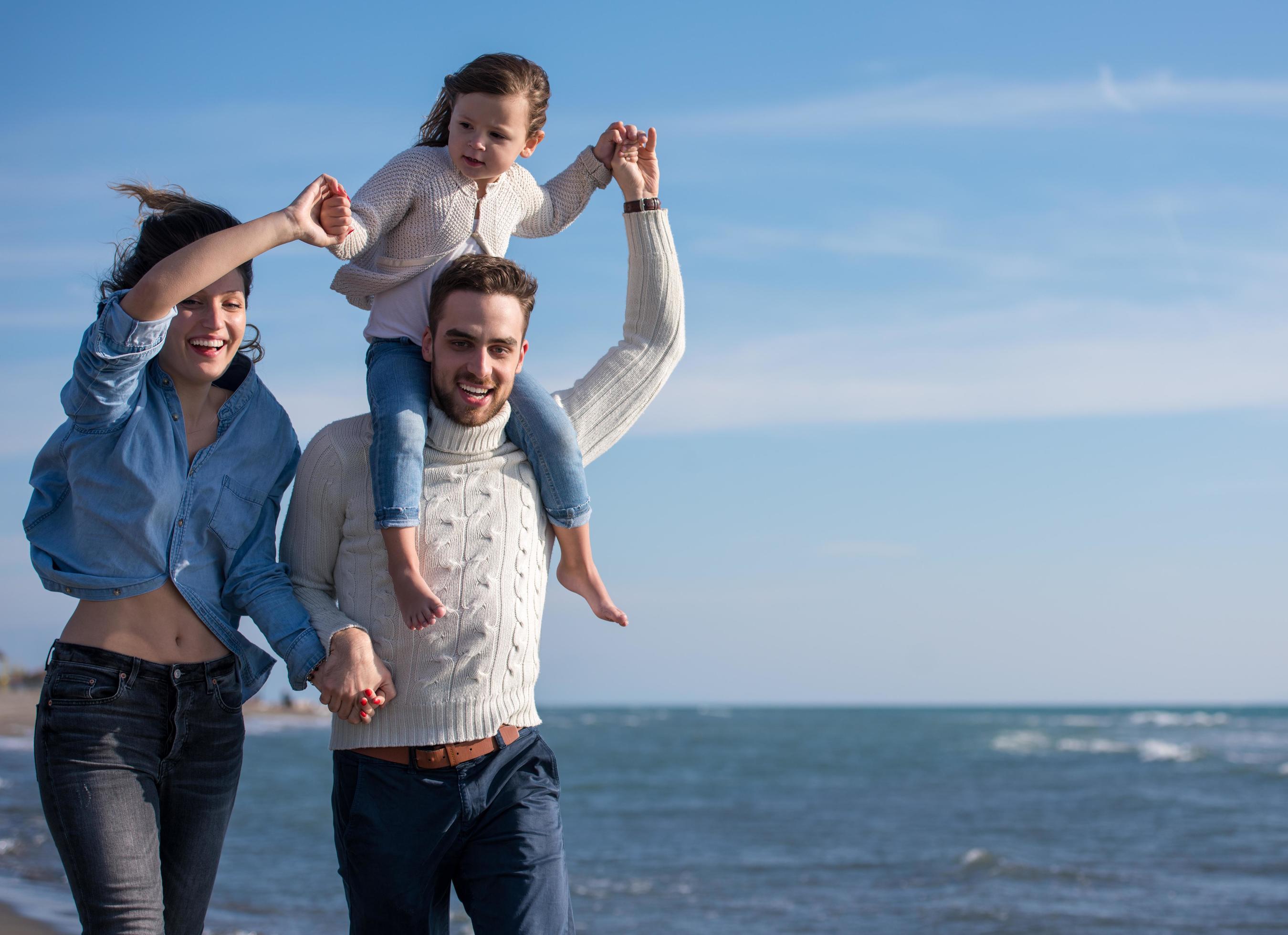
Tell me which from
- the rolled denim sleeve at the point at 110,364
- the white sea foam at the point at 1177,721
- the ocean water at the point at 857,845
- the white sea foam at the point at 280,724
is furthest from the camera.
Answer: the white sea foam at the point at 1177,721

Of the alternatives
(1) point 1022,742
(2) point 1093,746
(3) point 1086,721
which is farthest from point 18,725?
(3) point 1086,721

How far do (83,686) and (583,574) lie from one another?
1.18 m

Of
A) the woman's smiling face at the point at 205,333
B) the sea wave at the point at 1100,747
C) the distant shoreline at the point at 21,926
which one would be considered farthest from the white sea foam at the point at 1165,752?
the woman's smiling face at the point at 205,333

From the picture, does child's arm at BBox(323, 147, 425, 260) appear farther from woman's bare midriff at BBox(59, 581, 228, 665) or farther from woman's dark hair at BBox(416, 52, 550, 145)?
woman's bare midriff at BBox(59, 581, 228, 665)

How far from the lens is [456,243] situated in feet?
9.86

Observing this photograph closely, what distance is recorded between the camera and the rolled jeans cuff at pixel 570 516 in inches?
115

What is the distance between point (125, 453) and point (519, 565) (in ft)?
2.97

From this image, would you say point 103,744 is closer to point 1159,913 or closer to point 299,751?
point 1159,913

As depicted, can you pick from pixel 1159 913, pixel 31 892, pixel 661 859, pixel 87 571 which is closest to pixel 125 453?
pixel 87 571

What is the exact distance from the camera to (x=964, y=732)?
44750mm

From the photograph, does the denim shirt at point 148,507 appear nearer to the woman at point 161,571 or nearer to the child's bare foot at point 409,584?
the woman at point 161,571

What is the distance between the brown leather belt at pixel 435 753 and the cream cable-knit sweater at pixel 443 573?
0.07 ft

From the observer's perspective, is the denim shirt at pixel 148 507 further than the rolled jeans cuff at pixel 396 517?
No

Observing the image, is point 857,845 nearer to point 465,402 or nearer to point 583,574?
point 583,574
